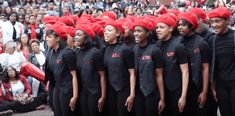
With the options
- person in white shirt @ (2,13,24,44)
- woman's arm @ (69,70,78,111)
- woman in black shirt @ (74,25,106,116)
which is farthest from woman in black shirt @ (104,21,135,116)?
person in white shirt @ (2,13,24,44)

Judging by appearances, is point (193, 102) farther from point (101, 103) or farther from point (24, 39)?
point (24, 39)

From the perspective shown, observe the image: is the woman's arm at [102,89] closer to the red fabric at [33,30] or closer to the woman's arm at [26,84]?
the woman's arm at [26,84]

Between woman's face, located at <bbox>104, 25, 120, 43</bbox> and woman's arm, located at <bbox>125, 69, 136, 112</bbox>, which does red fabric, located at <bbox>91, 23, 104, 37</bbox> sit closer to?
woman's face, located at <bbox>104, 25, 120, 43</bbox>

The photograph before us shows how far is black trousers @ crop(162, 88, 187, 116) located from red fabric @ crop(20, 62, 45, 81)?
403 centimetres

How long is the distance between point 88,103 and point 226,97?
1793 mm

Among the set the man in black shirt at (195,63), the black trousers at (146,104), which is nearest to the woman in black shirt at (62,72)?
the black trousers at (146,104)

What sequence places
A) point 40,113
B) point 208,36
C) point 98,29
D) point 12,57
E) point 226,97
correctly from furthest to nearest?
point 12,57 → point 40,113 → point 98,29 → point 208,36 → point 226,97

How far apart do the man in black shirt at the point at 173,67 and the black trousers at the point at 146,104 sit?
0.21m

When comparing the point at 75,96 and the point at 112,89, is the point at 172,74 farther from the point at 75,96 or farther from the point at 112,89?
the point at 75,96

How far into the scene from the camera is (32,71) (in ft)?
31.8

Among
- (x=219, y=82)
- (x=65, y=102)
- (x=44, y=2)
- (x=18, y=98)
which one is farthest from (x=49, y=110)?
(x=44, y=2)

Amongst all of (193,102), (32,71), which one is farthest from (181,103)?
(32,71)

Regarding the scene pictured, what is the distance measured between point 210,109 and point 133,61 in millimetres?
1213

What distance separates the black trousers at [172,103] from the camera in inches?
235
